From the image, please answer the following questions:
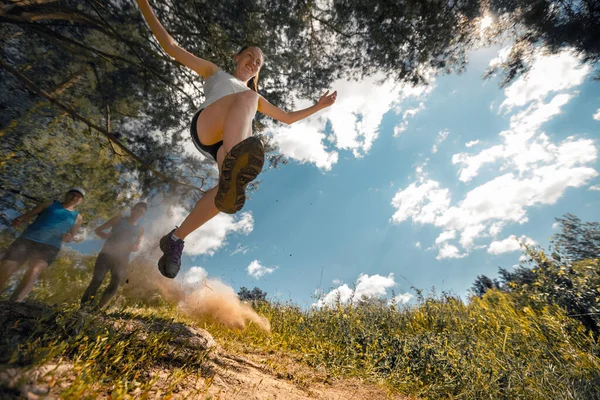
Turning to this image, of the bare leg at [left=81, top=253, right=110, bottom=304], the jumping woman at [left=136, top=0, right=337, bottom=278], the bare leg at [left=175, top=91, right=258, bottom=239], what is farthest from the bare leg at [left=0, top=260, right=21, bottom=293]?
the bare leg at [left=175, top=91, right=258, bottom=239]

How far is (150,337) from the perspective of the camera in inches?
66.1

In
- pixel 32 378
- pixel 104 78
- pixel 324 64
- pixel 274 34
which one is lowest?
pixel 32 378

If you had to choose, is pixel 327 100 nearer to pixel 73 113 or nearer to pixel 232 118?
pixel 232 118

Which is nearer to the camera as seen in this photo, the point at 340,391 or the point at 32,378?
the point at 32,378

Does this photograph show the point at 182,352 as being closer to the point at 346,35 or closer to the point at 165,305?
the point at 165,305

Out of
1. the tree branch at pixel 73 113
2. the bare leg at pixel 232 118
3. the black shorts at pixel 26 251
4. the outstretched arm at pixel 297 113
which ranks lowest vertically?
the black shorts at pixel 26 251

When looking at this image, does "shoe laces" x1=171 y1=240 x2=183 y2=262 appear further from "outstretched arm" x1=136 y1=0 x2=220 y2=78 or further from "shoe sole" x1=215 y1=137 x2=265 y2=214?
"outstretched arm" x1=136 y1=0 x2=220 y2=78

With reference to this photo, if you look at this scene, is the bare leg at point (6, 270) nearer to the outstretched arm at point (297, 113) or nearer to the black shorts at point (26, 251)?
the black shorts at point (26, 251)

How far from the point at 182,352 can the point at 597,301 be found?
15.2 ft

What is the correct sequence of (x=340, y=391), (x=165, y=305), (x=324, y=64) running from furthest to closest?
(x=165, y=305), (x=324, y=64), (x=340, y=391)

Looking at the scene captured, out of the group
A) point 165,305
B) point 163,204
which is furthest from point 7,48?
point 165,305

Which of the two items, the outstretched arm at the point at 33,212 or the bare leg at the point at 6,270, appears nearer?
the bare leg at the point at 6,270

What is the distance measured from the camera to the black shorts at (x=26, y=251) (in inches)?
117

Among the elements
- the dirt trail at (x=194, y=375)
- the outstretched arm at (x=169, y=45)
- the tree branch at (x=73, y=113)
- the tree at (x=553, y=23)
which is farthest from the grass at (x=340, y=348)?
the tree at (x=553, y=23)
